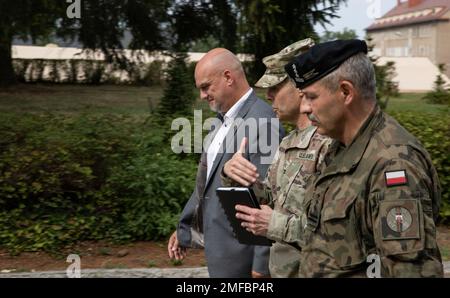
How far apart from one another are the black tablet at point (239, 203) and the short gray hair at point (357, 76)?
657mm

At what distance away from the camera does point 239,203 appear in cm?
260

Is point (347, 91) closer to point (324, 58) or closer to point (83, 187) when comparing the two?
point (324, 58)

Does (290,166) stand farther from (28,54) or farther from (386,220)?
(28,54)

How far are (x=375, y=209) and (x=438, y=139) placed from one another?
5.78 m

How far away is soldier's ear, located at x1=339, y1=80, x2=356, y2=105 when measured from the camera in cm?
202

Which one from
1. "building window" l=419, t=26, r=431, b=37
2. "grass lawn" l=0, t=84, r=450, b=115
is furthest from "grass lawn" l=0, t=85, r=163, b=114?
"building window" l=419, t=26, r=431, b=37

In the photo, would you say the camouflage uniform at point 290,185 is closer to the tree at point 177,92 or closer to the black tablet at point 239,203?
the black tablet at point 239,203

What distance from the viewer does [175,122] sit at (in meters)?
7.64

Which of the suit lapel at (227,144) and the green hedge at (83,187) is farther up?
the suit lapel at (227,144)

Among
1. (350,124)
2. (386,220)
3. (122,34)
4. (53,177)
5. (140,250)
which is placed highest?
(122,34)

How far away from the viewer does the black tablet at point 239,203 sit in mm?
2559

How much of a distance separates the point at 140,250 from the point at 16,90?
7023 mm

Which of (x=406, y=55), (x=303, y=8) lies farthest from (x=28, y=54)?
(x=406, y=55)

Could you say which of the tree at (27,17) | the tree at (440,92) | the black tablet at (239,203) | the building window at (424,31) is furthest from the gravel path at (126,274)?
the building window at (424,31)
